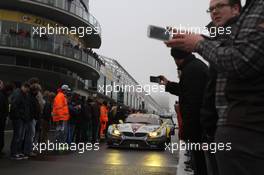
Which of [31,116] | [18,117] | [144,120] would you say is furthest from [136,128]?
[18,117]

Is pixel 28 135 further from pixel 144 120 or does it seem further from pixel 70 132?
pixel 144 120

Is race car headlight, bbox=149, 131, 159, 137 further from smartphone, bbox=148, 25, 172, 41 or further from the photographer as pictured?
the photographer

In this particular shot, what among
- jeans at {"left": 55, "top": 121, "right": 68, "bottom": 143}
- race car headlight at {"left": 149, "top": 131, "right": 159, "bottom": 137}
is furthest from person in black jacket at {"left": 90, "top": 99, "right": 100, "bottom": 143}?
jeans at {"left": 55, "top": 121, "right": 68, "bottom": 143}

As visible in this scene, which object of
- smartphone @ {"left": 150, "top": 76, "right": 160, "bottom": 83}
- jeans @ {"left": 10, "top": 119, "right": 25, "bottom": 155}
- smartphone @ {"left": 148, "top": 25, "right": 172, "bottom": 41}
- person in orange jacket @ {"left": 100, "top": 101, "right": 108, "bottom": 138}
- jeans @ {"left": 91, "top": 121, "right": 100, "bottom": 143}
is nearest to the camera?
smartphone @ {"left": 148, "top": 25, "right": 172, "bottom": 41}

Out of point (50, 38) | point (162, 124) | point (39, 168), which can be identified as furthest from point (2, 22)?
point (39, 168)

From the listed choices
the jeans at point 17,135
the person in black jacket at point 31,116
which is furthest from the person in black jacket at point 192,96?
the person in black jacket at point 31,116

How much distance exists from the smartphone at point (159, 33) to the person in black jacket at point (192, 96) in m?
1.61

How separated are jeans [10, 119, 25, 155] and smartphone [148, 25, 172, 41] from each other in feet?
29.5

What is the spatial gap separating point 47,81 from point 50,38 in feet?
12.0

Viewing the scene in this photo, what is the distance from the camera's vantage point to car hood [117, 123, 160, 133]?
1652cm

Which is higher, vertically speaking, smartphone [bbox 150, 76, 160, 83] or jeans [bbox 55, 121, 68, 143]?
smartphone [bbox 150, 76, 160, 83]

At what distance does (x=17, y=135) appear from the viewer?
11.2 metres

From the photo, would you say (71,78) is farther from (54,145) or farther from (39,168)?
(39,168)

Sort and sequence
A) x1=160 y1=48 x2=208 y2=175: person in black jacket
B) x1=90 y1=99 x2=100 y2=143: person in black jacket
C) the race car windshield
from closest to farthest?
x1=160 y1=48 x2=208 y2=175: person in black jacket
the race car windshield
x1=90 y1=99 x2=100 y2=143: person in black jacket
